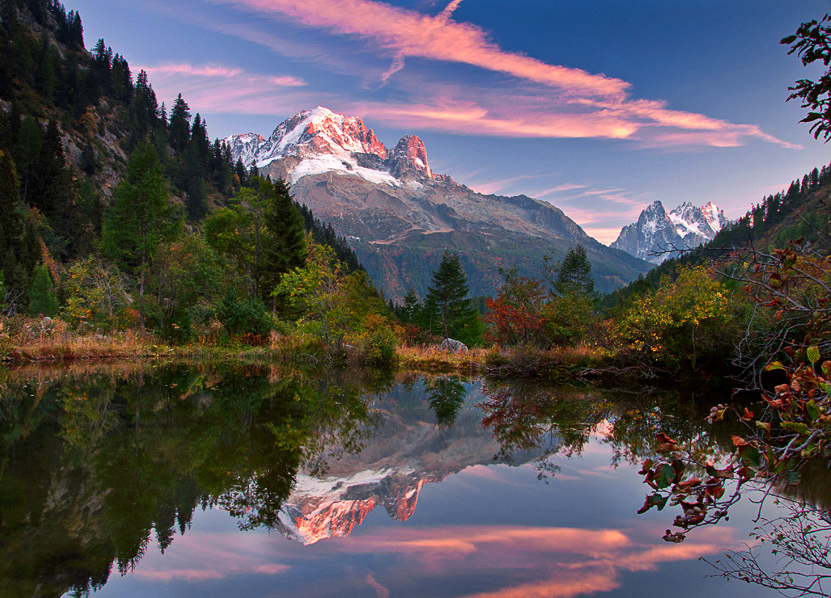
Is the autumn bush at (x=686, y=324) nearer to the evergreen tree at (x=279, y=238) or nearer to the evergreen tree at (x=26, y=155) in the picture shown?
the evergreen tree at (x=279, y=238)

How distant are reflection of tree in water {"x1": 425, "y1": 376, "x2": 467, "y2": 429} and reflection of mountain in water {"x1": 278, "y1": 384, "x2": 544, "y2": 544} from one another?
0.22m

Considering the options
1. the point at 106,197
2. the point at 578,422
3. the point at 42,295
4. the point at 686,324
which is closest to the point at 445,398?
the point at 578,422

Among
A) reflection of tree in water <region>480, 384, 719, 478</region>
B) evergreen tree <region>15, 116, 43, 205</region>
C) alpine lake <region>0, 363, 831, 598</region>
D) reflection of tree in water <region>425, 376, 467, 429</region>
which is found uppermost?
evergreen tree <region>15, 116, 43, 205</region>

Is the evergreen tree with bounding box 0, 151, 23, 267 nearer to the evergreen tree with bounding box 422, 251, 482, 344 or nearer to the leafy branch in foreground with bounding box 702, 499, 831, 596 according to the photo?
the evergreen tree with bounding box 422, 251, 482, 344

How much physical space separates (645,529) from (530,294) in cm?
1994

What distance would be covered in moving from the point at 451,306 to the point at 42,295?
130 ft

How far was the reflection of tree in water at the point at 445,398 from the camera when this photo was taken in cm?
1050

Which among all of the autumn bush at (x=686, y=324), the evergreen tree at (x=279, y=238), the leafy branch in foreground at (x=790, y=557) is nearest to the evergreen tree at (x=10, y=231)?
the evergreen tree at (x=279, y=238)

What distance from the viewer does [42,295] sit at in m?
38.0

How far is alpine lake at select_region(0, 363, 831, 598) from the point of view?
3777mm

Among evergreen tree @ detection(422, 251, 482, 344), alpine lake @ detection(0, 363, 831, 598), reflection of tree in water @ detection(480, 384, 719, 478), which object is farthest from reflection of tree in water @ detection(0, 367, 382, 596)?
evergreen tree @ detection(422, 251, 482, 344)

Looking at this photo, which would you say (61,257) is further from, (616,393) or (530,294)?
(616,393)

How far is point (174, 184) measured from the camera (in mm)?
81062

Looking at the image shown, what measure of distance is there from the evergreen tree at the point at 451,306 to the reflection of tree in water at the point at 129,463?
151 ft
